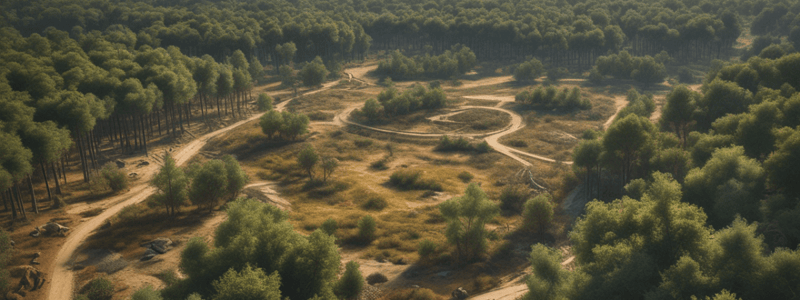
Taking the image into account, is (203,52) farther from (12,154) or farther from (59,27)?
(12,154)

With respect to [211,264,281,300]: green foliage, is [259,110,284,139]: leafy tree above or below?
above

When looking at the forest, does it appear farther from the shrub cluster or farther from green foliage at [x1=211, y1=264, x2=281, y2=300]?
the shrub cluster

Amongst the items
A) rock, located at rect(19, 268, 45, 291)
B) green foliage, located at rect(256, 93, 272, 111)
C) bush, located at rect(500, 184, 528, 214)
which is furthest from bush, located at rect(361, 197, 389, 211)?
green foliage, located at rect(256, 93, 272, 111)

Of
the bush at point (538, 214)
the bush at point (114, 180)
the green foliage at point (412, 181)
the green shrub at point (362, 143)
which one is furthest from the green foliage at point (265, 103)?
the bush at point (538, 214)

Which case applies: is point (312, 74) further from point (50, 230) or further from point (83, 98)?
point (50, 230)

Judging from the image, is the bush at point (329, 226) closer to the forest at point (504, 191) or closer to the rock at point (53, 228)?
the forest at point (504, 191)

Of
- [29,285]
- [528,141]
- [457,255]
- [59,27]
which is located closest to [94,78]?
[29,285]
